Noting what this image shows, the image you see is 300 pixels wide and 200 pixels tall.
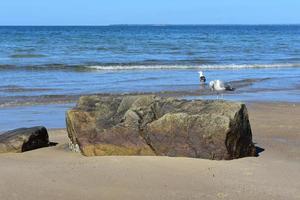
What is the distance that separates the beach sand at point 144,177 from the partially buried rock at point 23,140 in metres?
0.16

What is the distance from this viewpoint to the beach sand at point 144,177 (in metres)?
5.86

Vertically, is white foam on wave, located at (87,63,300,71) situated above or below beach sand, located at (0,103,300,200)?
below

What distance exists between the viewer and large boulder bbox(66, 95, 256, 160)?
734 cm

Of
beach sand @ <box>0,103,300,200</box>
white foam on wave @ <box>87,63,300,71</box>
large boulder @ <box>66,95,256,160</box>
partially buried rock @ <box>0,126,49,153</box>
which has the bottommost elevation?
white foam on wave @ <box>87,63,300,71</box>

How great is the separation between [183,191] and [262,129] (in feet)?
16.0

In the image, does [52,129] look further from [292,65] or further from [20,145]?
[292,65]

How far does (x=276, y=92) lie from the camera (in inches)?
699

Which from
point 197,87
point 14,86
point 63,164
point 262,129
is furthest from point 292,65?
point 63,164

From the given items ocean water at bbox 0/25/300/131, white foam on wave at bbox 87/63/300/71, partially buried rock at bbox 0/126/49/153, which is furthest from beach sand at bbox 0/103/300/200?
white foam on wave at bbox 87/63/300/71

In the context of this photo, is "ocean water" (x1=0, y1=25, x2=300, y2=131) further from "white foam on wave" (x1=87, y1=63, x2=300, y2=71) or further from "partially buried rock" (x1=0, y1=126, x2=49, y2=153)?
"partially buried rock" (x1=0, y1=126, x2=49, y2=153)

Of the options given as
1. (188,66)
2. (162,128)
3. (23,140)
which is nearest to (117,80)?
(188,66)

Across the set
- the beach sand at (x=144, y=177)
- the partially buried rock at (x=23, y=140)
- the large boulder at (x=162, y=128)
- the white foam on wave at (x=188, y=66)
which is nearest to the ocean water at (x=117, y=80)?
the white foam on wave at (x=188, y=66)

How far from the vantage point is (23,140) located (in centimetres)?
818

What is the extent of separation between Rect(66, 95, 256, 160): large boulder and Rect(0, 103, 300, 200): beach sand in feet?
0.68
